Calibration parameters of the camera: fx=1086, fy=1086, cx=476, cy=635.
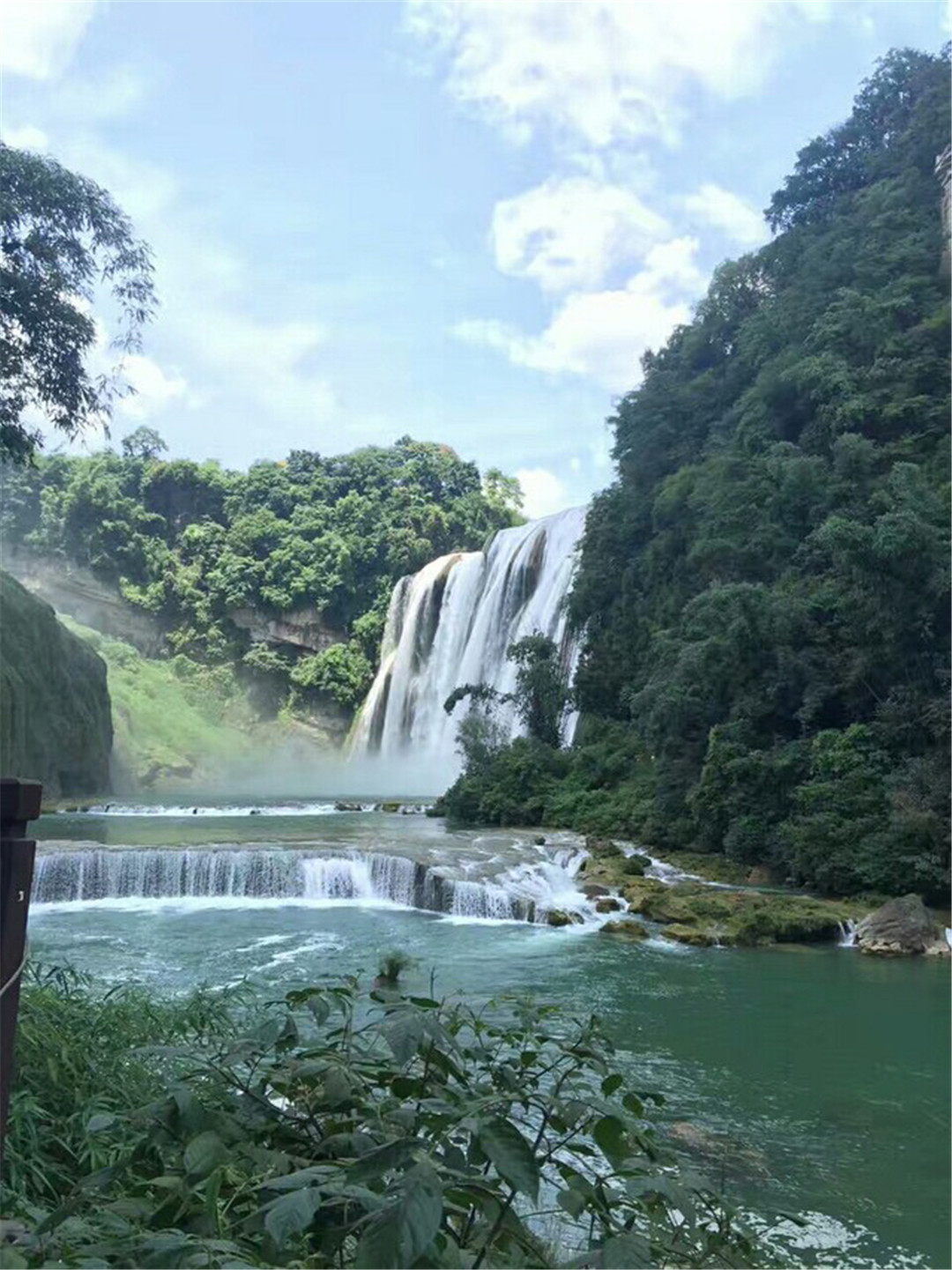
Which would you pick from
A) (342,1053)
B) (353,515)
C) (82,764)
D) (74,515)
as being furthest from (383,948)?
(353,515)

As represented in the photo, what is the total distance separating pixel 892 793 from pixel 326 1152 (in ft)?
25.6

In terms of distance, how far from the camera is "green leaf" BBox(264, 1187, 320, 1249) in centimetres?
80

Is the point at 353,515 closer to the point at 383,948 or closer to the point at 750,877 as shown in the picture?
the point at 750,877

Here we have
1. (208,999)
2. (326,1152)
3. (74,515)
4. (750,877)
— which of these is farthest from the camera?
(74,515)

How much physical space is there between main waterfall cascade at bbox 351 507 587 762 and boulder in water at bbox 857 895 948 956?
8.04m

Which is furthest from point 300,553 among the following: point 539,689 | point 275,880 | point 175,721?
point 275,880

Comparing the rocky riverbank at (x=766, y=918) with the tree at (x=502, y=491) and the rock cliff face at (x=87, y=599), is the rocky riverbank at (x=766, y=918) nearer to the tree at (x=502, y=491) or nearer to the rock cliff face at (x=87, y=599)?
the rock cliff face at (x=87, y=599)

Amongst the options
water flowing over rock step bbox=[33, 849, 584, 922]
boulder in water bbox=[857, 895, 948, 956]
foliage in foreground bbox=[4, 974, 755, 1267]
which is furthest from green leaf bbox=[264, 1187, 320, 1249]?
water flowing over rock step bbox=[33, 849, 584, 922]

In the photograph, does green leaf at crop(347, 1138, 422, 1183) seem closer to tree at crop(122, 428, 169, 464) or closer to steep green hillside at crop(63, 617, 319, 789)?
tree at crop(122, 428, 169, 464)

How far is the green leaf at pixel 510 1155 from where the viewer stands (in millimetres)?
836

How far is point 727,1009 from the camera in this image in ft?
16.9

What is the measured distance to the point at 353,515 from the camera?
25.1 meters

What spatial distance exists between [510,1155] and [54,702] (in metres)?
14.9

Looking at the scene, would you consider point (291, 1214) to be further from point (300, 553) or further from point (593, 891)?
point (300, 553)
